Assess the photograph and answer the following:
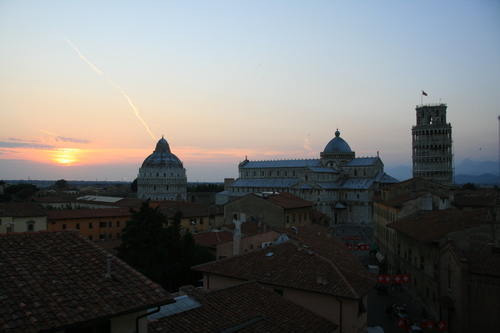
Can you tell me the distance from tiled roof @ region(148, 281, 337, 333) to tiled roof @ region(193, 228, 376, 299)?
6.59 ft

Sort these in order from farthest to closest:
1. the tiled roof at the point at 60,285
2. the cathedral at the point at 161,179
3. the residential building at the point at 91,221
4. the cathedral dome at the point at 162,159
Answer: the cathedral dome at the point at 162,159
the cathedral at the point at 161,179
the residential building at the point at 91,221
the tiled roof at the point at 60,285

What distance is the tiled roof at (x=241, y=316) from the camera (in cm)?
976

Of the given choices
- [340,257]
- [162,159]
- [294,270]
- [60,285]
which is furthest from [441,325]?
[162,159]

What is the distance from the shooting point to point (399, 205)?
106 feet

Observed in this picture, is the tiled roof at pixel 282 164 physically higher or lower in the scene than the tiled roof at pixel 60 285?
higher

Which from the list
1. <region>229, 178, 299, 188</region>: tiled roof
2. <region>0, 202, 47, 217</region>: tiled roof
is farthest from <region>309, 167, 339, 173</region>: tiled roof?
<region>0, 202, 47, 217</region>: tiled roof

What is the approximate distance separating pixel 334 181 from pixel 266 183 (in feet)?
58.1

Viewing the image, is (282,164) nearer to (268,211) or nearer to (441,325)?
(268,211)

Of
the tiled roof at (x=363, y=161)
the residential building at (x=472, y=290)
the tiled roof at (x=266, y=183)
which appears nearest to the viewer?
the residential building at (x=472, y=290)

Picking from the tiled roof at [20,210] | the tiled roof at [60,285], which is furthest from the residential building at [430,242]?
the tiled roof at [20,210]

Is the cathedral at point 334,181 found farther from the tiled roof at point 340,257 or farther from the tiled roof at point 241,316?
the tiled roof at point 241,316

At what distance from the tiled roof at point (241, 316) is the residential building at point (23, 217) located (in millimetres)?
37196

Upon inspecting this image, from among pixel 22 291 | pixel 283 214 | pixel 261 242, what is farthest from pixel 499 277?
pixel 283 214

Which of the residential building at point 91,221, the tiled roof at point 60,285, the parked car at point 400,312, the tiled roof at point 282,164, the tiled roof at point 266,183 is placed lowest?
the parked car at point 400,312
